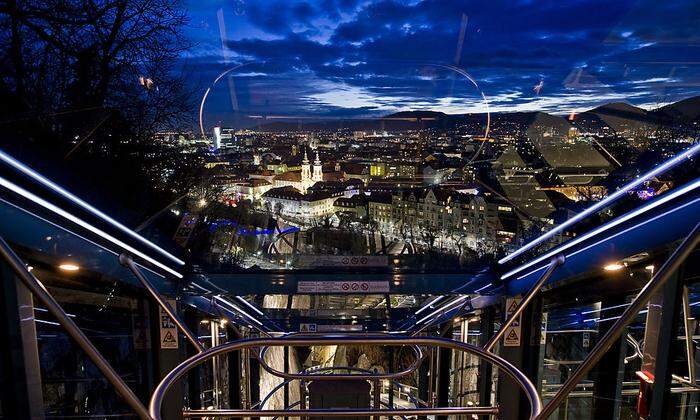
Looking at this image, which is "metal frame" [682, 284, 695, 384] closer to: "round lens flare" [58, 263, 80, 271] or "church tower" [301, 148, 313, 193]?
"church tower" [301, 148, 313, 193]

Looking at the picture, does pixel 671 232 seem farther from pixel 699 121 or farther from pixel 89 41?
pixel 89 41

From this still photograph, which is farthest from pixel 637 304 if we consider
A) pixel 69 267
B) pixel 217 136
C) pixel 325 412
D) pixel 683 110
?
pixel 217 136

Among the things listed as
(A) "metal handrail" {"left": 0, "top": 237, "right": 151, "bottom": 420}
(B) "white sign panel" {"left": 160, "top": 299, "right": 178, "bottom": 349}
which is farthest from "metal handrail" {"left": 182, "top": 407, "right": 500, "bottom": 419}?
(B) "white sign panel" {"left": 160, "top": 299, "right": 178, "bottom": 349}

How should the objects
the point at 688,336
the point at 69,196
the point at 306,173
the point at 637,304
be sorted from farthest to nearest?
the point at 306,173, the point at 69,196, the point at 688,336, the point at 637,304

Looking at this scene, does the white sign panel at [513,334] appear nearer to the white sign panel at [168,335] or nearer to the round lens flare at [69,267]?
the white sign panel at [168,335]

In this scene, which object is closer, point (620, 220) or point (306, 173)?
point (620, 220)

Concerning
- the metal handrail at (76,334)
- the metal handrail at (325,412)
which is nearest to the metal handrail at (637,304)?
the metal handrail at (325,412)

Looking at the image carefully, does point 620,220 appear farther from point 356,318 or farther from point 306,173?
point 356,318
